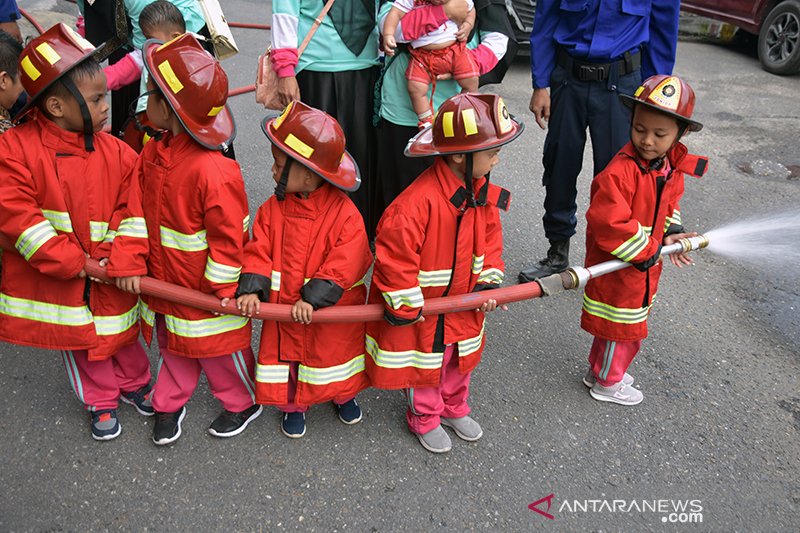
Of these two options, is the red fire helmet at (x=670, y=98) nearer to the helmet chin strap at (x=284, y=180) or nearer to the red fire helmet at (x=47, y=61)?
the helmet chin strap at (x=284, y=180)

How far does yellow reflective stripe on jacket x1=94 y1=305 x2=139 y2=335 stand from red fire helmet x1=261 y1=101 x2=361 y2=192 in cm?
108

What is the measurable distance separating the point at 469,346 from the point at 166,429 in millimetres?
1497

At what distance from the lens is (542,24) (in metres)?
4.28

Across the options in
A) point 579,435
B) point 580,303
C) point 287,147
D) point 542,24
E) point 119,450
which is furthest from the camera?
point 580,303

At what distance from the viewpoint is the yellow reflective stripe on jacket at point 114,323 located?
2971 millimetres

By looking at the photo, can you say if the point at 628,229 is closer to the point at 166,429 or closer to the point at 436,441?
the point at 436,441

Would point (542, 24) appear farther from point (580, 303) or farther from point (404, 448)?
point (404, 448)

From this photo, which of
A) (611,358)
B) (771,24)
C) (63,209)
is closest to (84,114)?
(63,209)

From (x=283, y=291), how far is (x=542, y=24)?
2573 millimetres

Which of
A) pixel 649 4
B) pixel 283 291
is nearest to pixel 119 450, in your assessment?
pixel 283 291

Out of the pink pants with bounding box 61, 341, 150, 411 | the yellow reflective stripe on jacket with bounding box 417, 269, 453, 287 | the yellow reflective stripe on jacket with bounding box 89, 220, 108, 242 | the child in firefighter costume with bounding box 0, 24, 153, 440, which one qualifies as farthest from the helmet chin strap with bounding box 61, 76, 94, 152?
the yellow reflective stripe on jacket with bounding box 417, 269, 453, 287

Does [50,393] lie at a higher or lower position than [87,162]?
lower

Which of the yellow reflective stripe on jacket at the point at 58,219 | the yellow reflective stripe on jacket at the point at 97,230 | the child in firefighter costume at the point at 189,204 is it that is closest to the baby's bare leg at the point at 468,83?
the child in firefighter costume at the point at 189,204

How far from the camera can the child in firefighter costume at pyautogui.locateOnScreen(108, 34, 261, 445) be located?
2.67 m
